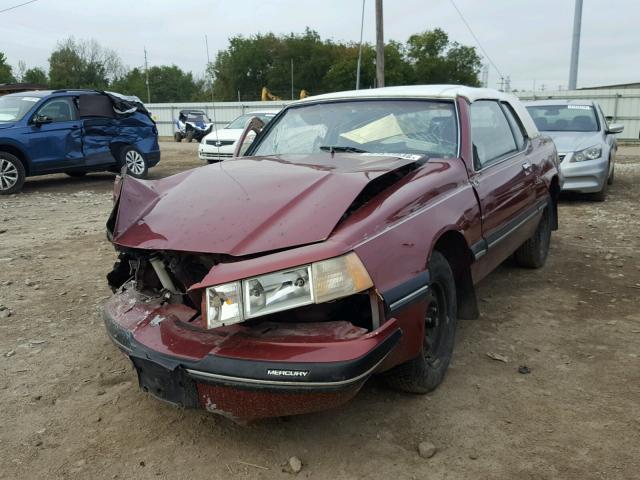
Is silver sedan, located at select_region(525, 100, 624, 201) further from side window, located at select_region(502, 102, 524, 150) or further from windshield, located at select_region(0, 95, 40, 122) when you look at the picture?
windshield, located at select_region(0, 95, 40, 122)

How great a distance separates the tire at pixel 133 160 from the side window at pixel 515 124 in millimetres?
8063

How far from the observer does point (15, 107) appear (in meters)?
9.77

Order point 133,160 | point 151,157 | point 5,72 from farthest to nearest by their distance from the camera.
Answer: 1. point 5,72
2. point 151,157
3. point 133,160

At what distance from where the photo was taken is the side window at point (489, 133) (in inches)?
146

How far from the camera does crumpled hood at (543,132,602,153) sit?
27.1 ft

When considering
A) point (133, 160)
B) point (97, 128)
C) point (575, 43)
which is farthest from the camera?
point (575, 43)

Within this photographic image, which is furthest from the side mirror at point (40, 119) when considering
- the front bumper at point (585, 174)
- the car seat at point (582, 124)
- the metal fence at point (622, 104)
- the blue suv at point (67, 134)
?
the metal fence at point (622, 104)

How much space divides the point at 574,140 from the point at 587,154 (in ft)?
1.46

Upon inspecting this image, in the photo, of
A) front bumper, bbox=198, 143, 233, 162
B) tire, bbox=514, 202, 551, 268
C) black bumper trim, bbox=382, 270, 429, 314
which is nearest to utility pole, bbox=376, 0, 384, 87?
front bumper, bbox=198, 143, 233, 162

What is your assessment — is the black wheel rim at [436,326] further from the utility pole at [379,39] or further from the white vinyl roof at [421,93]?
the utility pole at [379,39]

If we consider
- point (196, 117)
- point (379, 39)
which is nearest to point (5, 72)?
point (196, 117)

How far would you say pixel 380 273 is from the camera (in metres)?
2.31

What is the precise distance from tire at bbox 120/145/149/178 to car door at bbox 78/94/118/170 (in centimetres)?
27

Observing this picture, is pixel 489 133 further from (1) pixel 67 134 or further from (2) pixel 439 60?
(2) pixel 439 60
